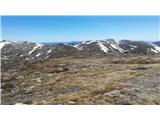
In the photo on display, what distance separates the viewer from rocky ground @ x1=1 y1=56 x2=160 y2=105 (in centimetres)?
1784

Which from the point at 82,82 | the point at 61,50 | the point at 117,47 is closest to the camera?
the point at 82,82

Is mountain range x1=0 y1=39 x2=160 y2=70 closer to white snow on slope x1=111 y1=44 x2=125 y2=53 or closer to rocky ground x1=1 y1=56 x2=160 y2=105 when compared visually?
white snow on slope x1=111 y1=44 x2=125 y2=53

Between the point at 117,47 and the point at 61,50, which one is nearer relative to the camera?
the point at 61,50

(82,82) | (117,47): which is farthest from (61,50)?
(82,82)

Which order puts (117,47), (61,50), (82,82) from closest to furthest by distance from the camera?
(82,82), (61,50), (117,47)

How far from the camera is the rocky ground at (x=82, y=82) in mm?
17844

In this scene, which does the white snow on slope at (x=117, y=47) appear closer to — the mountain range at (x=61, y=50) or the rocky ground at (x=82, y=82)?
the mountain range at (x=61, y=50)

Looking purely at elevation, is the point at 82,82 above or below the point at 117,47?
below

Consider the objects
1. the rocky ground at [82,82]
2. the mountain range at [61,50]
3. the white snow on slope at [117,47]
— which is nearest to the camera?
the rocky ground at [82,82]

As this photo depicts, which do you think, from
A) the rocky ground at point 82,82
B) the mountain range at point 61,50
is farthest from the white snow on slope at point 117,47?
the rocky ground at point 82,82

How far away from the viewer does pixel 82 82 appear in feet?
64.3

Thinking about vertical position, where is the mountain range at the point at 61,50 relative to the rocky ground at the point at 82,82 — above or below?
above

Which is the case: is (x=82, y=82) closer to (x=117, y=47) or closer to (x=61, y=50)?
(x=61, y=50)
